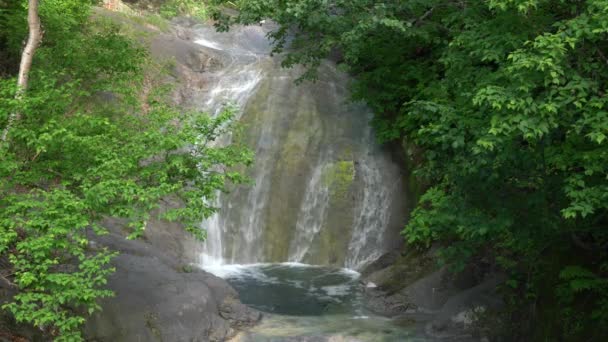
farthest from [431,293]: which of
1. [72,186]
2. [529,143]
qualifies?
[72,186]

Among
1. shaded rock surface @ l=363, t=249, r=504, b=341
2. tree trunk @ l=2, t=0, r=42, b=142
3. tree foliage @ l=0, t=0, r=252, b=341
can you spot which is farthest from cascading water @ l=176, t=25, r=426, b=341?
tree trunk @ l=2, t=0, r=42, b=142

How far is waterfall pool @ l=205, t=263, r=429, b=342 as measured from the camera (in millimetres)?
10516

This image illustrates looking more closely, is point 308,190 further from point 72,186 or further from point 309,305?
point 72,186

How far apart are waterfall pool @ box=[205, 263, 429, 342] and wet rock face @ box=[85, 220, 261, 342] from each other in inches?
22.0

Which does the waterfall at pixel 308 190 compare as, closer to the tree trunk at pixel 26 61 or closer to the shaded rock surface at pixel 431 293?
the shaded rock surface at pixel 431 293

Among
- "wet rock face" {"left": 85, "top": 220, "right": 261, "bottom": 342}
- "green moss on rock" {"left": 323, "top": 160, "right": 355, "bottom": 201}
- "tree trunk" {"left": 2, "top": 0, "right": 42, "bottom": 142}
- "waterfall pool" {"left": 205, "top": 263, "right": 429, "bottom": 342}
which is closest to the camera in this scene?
"tree trunk" {"left": 2, "top": 0, "right": 42, "bottom": 142}

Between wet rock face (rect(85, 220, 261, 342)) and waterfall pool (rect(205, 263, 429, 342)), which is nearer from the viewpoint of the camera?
wet rock face (rect(85, 220, 261, 342))

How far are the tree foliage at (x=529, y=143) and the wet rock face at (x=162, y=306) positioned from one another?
366 centimetres

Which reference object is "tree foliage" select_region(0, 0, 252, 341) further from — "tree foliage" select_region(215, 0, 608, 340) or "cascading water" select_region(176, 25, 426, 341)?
"cascading water" select_region(176, 25, 426, 341)

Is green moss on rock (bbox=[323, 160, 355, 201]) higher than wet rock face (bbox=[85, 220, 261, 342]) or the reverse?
higher

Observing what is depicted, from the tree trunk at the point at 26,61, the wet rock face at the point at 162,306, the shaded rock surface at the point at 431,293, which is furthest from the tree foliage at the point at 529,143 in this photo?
the tree trunk at the point at 26,61

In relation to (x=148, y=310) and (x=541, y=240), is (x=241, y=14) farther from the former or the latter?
(x=541, y=240)

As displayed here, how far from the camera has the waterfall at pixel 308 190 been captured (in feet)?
51.8

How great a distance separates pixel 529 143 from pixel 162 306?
6179 millimetres
